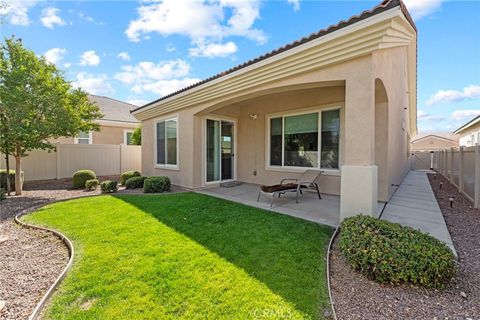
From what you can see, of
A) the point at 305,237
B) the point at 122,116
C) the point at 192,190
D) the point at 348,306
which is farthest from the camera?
the point at 122,116

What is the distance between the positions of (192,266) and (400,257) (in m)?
2.53

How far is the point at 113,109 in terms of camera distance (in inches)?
699

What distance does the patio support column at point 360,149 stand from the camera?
4.12 metres

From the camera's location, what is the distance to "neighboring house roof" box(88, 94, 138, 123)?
16453 mm

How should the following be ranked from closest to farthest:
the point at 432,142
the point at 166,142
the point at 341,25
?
the point at 341,25, the point at 166,142, the point at 432,142

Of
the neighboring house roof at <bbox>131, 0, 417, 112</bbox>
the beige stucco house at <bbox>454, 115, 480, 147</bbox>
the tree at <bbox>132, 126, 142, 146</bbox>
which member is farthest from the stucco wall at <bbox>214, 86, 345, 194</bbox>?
the beige stucco house at <bbox>454, 115, 480, 147</bbox>

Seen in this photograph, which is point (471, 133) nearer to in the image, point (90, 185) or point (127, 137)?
point (90, 185)

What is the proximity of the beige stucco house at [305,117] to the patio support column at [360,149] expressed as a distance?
0.06ft

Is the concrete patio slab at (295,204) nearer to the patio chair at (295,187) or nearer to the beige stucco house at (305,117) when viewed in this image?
the patio chair at (295,187)

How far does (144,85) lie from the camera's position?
15742mm

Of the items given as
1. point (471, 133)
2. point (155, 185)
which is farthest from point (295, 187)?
point (471, 133)

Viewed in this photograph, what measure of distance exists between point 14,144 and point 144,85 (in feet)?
30.2

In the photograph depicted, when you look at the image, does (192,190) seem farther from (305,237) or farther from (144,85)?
(144,85)

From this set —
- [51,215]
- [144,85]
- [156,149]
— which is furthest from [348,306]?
[144,85]
